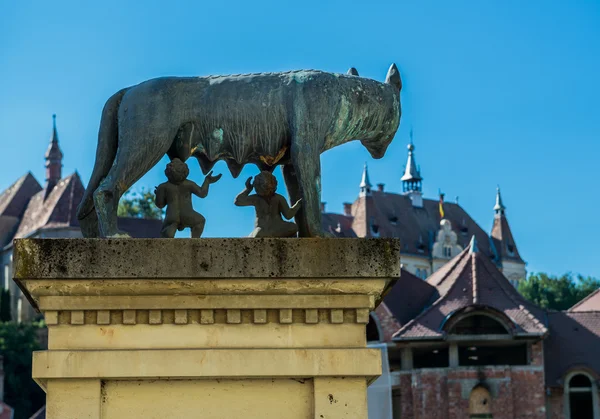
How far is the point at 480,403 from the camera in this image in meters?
49.8

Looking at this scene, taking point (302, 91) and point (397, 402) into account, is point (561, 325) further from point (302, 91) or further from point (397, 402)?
point (302, 91)

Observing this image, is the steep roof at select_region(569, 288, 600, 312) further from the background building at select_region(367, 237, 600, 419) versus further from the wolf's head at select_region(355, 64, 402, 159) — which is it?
the wolf's head at select_region(355, 64, 402, 159)

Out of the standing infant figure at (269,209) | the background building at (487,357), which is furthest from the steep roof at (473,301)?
the standing infant figure at (269,209)

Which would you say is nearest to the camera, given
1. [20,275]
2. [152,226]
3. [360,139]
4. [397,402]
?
[20,275]

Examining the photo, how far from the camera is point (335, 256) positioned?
6156 mm

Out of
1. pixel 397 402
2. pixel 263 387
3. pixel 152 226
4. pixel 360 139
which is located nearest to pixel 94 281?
pixel 263 387

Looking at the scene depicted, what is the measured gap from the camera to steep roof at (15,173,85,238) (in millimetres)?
97000

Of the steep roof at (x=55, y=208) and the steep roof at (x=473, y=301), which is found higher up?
the steep roof at (x=55, y=208)

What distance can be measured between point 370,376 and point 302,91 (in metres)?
1.75

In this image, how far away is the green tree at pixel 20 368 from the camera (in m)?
75.1

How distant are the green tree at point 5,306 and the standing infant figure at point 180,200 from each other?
280 ft

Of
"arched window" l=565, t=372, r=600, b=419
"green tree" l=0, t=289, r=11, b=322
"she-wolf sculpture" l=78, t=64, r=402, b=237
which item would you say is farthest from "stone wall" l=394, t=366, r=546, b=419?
"green tree" l=0, t=289, r=11, b=322

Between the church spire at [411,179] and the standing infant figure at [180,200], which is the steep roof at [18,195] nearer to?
the church spire at [411,179]

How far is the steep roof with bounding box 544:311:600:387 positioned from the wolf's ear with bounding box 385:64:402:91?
146 ft
